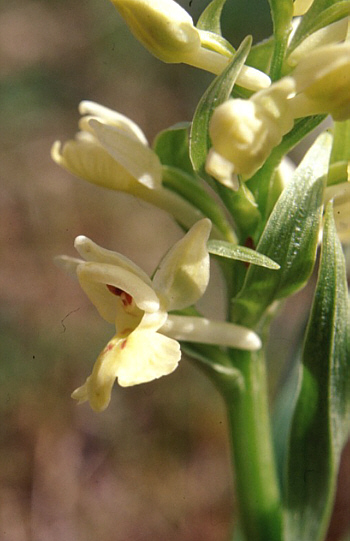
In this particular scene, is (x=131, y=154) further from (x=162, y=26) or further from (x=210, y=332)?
(x=210, y=332)

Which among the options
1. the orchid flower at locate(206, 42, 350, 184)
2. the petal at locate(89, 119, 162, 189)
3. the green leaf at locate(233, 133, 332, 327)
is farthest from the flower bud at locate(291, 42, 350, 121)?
the petal at locate(89, 119, 162, 189)

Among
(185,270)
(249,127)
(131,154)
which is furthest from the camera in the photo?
(131,154)

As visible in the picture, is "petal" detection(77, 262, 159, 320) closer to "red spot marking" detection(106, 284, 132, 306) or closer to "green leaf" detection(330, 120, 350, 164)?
"red spot marking" detection(106, 284, 132, 306)

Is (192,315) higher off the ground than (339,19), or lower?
lower

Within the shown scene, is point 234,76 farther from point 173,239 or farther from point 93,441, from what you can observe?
point 173,239

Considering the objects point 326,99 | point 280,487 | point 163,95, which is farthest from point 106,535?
point 163,95

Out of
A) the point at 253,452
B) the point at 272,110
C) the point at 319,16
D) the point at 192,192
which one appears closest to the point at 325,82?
the point at 272,110

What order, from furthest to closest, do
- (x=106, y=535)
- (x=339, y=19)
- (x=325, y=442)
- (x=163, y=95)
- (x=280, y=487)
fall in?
(x=163, y=95), (x=106, y=535), (x=280, y=487), (x=325, y=442), (x=339, y=19)
